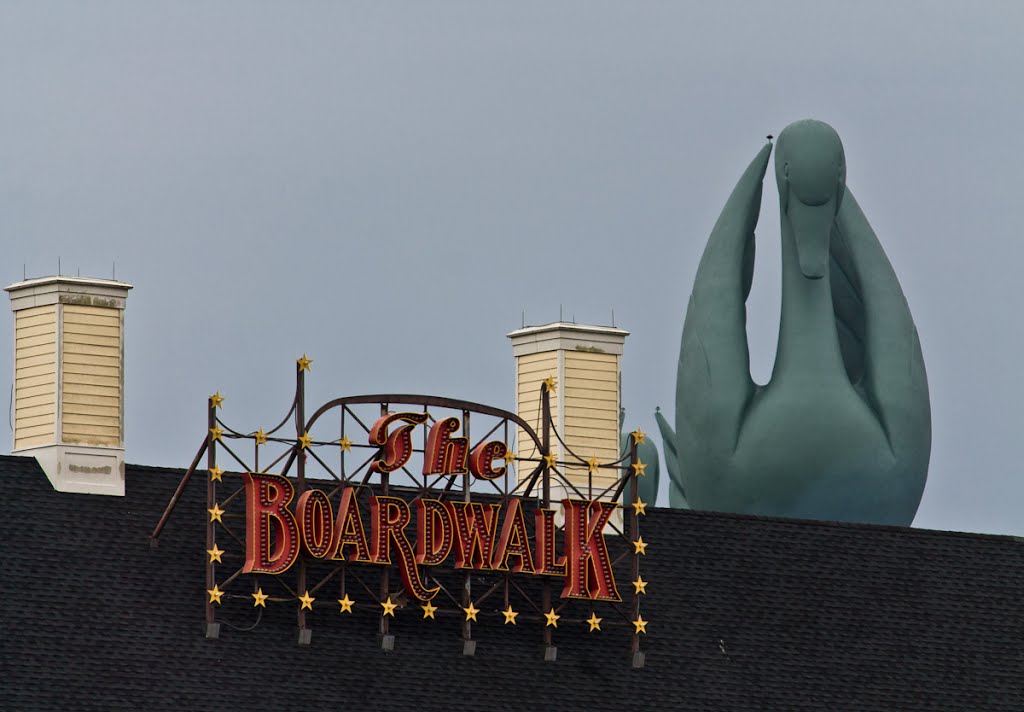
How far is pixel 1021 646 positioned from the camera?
41875mm

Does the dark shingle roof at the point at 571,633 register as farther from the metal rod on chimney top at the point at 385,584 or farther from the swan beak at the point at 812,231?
the swan beak at the point at 812,231

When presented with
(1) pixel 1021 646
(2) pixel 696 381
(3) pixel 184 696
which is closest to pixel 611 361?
(1) pixel 1021 646

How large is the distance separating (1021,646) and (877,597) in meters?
1.98

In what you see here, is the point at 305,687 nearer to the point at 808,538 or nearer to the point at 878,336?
the point at 808,538

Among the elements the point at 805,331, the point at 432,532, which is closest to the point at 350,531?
the point at 432,532

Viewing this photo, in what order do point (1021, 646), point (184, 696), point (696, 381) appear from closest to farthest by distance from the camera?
point (184, 696), point (1021, 646), point (696, 381)

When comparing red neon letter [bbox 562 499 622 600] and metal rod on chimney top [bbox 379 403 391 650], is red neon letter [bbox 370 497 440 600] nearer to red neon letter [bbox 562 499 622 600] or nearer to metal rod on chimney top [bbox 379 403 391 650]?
metal rod on chimney top [bbox 379 403 391 650]

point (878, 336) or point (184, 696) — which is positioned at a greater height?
point (878, 336)

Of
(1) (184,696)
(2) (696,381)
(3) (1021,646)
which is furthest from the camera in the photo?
(2) (696,381)

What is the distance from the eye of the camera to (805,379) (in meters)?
54.8

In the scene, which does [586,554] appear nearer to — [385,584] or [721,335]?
[385,584]

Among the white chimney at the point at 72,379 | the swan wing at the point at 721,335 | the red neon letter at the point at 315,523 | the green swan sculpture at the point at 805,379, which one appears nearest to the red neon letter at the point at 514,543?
the red neon letter at the point at 315,523

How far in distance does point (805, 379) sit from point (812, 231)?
2521 millimetres

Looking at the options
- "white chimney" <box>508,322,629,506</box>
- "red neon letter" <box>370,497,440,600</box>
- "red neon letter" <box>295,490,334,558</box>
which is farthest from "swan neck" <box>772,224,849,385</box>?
"red neon letter" <box>295,490,334,558</box>
